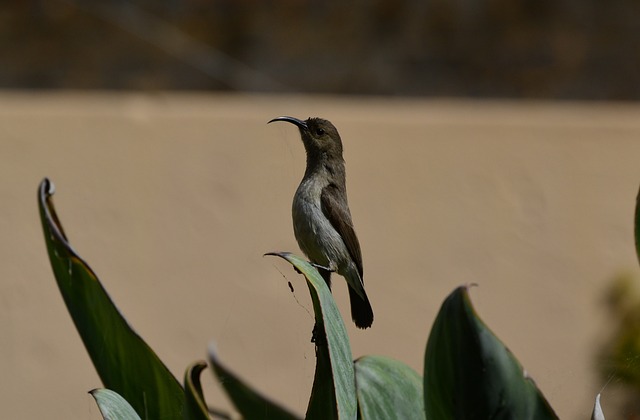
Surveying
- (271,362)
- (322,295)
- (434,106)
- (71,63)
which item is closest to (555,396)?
(322,295)

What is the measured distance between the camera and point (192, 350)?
5.30 m

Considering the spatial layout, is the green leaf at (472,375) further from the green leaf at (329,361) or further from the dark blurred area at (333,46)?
the dark blurred area at (333,46)

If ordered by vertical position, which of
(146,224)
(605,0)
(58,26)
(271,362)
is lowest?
(271,362)

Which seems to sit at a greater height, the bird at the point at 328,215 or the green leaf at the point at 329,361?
the bird at the point at 328,215

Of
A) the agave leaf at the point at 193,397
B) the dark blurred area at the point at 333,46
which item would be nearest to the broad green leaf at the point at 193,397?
the agave leaf at the point at 193,397

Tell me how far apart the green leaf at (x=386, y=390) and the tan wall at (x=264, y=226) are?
2971mm

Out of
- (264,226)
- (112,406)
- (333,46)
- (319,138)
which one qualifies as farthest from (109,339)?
(333,46)

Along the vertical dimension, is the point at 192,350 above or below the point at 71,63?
below

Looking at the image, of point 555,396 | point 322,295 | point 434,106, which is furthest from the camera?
point 434,106

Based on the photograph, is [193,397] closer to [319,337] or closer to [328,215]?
[319,337]

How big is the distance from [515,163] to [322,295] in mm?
4065

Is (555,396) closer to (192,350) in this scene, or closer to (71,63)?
(192,350)

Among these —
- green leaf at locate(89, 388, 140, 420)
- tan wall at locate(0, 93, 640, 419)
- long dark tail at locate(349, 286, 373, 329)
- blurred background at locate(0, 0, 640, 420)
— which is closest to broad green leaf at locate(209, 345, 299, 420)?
long dark tail at locate(349, 286, 373, 329)

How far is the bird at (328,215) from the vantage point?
248cm
